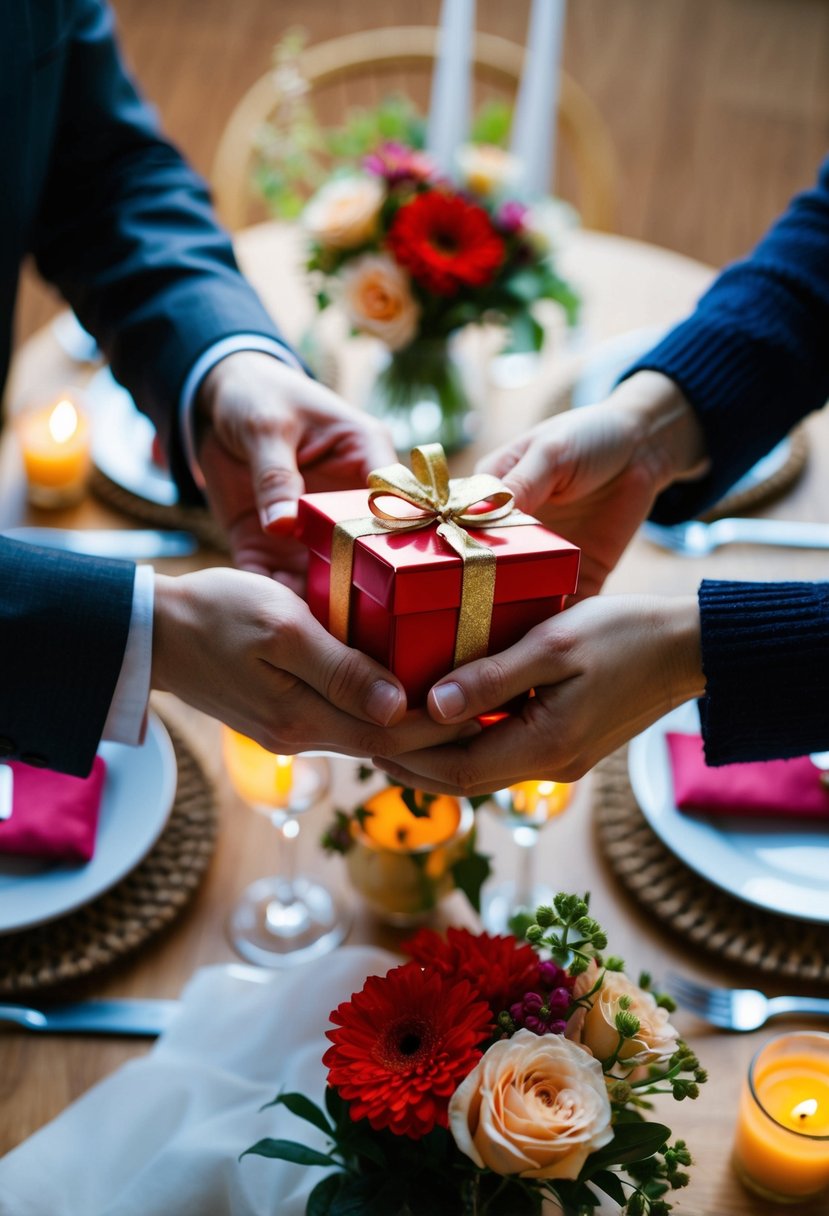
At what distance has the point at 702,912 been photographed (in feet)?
3.45

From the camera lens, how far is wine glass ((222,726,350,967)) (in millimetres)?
1011

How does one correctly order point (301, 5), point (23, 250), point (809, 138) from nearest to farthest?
1. point (23, 250)
2. point (809, 138)
3. point (301, 5)

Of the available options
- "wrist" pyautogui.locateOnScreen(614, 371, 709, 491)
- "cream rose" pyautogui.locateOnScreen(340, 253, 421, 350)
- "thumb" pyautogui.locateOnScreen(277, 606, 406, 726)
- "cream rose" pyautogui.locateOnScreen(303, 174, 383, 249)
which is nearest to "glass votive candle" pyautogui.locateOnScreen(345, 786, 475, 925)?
"thumb" pyautogui.locateOnScreen(277, 606, 406, 726)

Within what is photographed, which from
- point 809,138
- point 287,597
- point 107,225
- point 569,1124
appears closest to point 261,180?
point 107,225

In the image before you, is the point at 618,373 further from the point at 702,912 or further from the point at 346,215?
the point at 702,912

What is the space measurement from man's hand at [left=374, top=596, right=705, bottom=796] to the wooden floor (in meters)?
3.28

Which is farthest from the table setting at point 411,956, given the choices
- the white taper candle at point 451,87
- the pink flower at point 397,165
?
the white taper candle at point 451,87

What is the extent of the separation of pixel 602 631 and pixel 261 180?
1.10m

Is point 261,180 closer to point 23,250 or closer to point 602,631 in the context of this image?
point 23,250

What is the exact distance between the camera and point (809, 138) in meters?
4.35

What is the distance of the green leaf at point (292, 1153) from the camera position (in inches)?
29.7

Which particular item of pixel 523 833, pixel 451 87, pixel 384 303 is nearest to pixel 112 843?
pixel 523 833

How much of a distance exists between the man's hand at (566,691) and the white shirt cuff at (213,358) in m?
0.47

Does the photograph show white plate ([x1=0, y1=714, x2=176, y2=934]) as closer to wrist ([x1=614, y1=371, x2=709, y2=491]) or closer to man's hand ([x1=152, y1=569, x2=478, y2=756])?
man's hand ([x1=152, y1=569, x2=478, y2=756])
